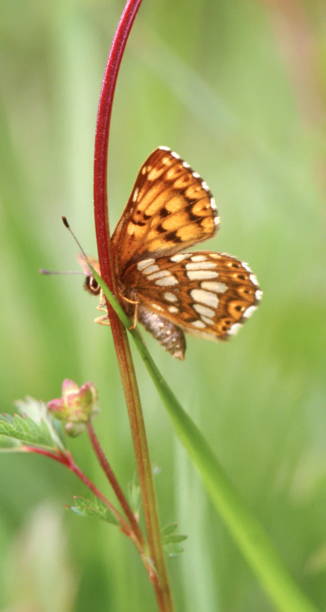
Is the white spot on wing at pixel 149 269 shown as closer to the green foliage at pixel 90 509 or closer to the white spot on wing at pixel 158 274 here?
the white spot on wing at pixel 158 274

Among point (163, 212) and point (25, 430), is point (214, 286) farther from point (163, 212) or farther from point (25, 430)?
point (25, 430)

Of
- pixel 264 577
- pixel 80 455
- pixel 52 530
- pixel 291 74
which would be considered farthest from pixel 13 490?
pixel 291 74

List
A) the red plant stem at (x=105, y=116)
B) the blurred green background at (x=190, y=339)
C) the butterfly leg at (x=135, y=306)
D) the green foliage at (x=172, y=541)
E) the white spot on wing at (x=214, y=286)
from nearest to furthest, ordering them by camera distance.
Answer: the red plant stem at (x=105, y=116), the green foliage at (x=172, y=541), the butterfly leg at (x=135, y=306), the white spot on wing at (x=214, y=286), the blurred green background at (x=190, y=339)

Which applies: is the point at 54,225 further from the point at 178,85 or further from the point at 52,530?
the point at 52,530

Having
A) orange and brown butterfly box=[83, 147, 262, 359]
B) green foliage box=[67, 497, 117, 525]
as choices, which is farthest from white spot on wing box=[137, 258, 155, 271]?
green foliage box=[67, 497, 117, 525]

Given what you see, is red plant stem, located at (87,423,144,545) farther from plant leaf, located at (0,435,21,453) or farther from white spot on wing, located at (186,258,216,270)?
white spot on wing, located at (186,258,216,270)

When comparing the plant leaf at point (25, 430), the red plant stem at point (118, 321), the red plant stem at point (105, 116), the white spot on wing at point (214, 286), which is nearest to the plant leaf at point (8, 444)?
the plant leaf at point (25, 430)
